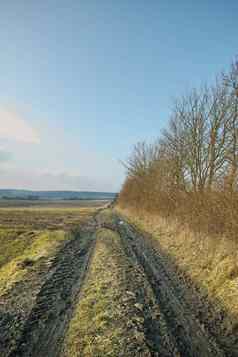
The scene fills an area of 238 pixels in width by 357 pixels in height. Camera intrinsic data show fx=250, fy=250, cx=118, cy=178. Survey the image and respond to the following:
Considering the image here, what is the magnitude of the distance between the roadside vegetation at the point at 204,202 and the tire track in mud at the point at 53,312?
12.2 feet

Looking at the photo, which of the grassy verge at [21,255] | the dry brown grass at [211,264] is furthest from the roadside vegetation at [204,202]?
the grassy verge at [21,255]

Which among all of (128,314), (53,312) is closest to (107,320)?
(128,314)

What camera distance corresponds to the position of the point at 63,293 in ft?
25.7

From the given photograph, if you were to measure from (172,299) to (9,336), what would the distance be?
14.3ft

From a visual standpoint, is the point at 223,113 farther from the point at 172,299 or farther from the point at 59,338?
the point at 59,338

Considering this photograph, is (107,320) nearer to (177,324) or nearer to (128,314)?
(128,314)

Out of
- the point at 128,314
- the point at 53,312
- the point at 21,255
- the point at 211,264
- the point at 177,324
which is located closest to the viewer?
the point at 177,324

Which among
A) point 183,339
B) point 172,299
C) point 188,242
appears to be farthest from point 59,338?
point 188,242

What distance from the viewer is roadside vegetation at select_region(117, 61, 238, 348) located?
8242 mm

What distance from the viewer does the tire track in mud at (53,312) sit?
4.90m

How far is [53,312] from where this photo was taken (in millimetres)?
6457

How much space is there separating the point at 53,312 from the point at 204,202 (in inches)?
370

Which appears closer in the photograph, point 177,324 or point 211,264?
point 177,324

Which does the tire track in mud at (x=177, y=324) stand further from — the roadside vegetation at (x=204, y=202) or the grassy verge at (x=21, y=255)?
the grassy verge at (x=21, y=255)
